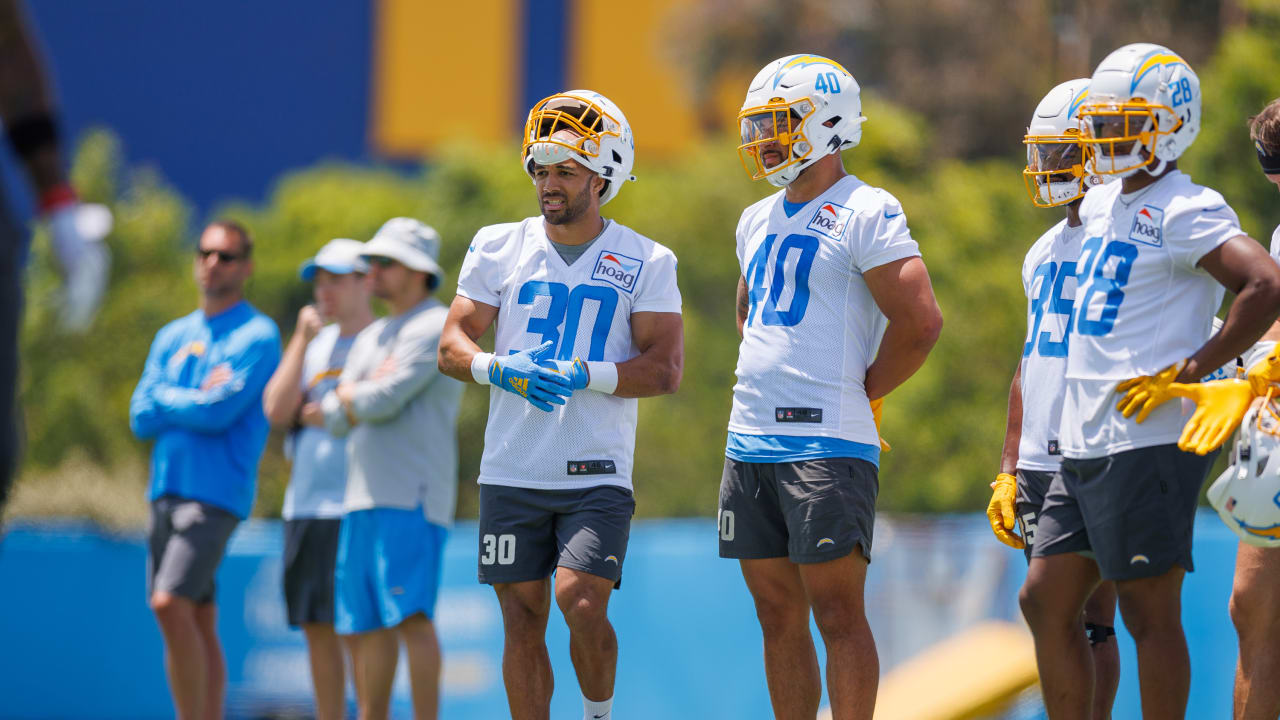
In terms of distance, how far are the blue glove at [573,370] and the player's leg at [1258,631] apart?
6.95ft

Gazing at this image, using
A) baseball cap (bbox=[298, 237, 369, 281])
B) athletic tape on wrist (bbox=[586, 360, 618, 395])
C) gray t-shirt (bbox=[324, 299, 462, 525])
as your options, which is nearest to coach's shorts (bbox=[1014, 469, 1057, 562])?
athletic tape on wrist (bbox=[586, 360, 618, 395])

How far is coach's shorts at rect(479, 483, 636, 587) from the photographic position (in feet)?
15.1

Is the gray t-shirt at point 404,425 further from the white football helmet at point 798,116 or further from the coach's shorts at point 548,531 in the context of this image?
the white football helmet at point 798,116

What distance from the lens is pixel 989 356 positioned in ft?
43.2

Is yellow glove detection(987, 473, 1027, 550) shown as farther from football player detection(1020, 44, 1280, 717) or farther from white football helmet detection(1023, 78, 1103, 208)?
white football helmet detection(1023, 78, 1103, 208)

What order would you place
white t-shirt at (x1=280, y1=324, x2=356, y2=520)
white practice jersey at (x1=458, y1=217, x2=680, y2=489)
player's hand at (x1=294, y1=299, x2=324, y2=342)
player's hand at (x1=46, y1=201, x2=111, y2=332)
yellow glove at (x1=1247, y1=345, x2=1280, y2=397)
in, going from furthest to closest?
player's hand at (x1=294, y1=299, x2=324, y2=342) → white t-shirt at (x1=280, y1=324, x2=356, y2=520) → white practice jersey at (x1=458, y1=217, x2=680, y2=489) → yellow glove at (x1=1247, y1=345, x2=1280, y2=397) → player's hand at (x1=46, y1=201, x2=111, y2=332)

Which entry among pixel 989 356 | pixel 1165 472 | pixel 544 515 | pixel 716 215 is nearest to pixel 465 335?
pixel 544 515

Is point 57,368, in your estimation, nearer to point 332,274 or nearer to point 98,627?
point 98,627

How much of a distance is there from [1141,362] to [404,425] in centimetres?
307

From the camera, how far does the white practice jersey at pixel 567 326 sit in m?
4.70

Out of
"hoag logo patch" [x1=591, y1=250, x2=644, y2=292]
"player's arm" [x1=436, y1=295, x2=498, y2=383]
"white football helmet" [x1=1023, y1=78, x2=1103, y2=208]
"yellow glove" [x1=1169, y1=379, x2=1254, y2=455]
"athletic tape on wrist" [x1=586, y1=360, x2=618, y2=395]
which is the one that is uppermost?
"white football helmet" [x1=1023, y1=78, x2=1103, y2=208]

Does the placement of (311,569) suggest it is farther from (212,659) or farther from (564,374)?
(564,374)

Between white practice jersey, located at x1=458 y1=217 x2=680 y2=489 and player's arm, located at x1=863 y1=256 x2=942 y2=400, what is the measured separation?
72 cm

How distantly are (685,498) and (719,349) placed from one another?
2.01 metres
